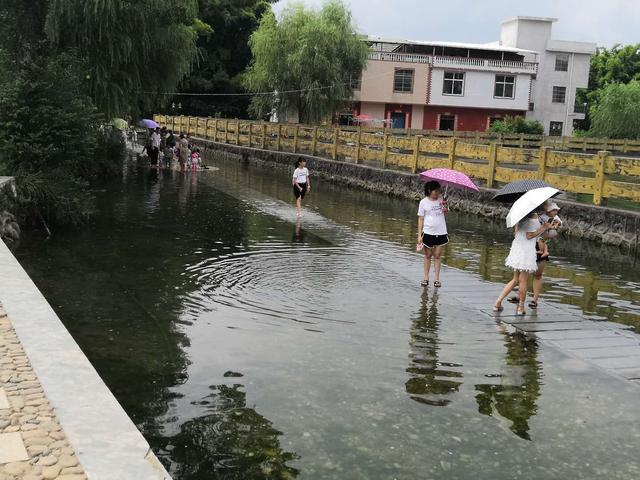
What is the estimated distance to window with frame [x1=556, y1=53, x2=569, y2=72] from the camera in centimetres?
5838

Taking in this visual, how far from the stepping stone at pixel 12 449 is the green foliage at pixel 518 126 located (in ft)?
→ 159

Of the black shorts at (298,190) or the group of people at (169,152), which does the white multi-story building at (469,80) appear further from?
the black shorts at (298,190)

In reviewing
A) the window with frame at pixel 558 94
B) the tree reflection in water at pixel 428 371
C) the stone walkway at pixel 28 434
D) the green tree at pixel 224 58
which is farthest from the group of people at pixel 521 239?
the window with frame at pixel 558 94

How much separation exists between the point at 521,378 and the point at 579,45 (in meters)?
57.4

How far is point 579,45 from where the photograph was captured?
58.1m

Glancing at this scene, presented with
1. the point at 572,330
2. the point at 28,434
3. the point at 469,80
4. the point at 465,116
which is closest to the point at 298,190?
the point at 572,330

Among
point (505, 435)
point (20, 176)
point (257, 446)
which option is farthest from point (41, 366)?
point (20, 176)

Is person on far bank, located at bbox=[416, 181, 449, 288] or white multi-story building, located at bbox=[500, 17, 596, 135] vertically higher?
white multi-story building, located at bbox=[500, 17, 596, 135]

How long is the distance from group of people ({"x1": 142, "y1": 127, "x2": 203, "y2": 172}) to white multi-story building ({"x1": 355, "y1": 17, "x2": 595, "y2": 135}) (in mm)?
22457

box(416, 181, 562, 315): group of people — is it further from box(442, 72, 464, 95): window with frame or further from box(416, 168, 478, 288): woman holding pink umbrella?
box(442, 72, 464, 95): window with frame

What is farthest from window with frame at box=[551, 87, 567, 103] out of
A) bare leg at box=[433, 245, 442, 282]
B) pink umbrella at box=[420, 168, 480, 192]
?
bare leg at box=[433, 245, 442, 282]

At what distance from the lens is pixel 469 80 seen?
53531mm

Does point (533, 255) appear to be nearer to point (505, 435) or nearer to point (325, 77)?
point (505, 435)

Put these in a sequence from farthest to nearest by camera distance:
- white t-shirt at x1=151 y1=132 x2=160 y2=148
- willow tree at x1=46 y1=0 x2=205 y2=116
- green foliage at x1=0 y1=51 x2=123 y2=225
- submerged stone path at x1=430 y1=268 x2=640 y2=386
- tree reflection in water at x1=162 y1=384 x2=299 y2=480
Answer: white t-shirt at x1=151 y1=132 x2=160 y2=148 < willow tree at x1=46 y1=0 x2=205 y2=116 < green foliage at x1=0 y1=51 x2=123 y2=225 < submerged stone path at x1=430 y1=268 x2=640 y2=386 < tree reflection in water at x1=162 y1=384 x2=299 y2=480
